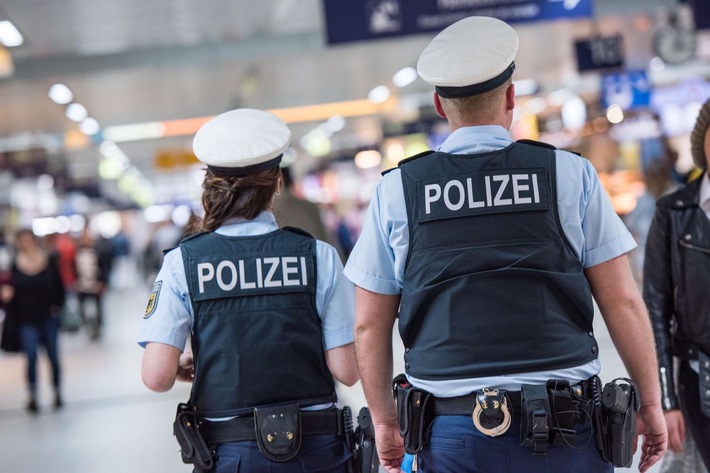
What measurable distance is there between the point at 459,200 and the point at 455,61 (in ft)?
1.17

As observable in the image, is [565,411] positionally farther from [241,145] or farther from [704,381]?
[241,145]

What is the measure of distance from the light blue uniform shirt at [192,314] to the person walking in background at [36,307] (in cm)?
728

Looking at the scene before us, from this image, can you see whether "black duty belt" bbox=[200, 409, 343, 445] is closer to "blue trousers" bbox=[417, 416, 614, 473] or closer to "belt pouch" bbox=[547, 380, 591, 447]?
"blue trousers" bbox=[417, 416, 614, 473]

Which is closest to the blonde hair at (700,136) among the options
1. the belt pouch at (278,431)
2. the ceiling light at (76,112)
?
the belt pouch at (278,431)

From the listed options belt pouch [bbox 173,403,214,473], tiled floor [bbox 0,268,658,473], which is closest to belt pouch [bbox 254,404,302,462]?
belt pouch [bbox 173,403,214,473]

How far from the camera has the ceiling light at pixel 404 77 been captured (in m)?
18.5

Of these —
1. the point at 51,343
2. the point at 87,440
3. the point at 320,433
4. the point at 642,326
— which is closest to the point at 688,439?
the point at 642,326

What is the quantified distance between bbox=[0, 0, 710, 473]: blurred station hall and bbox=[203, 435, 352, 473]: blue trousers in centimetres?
88

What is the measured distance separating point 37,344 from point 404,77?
11.3 metres

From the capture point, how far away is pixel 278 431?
2.67 m

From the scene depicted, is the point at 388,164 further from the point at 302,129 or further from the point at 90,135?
the point at 90,135

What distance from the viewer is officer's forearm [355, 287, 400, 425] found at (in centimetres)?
252

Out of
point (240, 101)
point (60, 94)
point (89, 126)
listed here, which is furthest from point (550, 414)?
point (89, 126)

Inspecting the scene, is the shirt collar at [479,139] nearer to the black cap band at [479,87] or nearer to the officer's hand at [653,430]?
the black cap band at [479,87]
